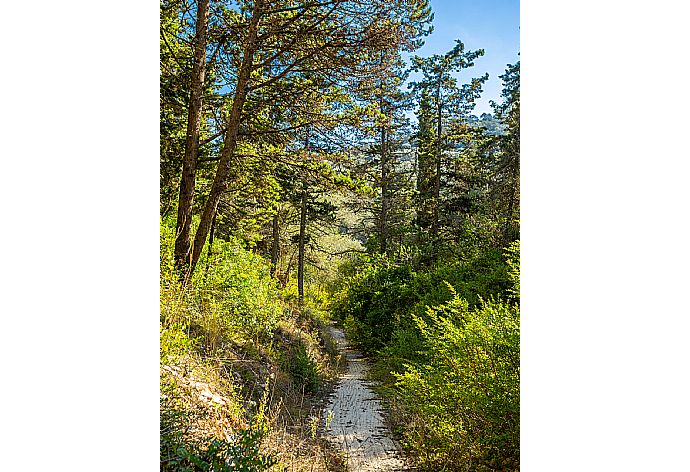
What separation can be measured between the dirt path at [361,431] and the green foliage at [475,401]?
159mm

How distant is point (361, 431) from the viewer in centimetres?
303

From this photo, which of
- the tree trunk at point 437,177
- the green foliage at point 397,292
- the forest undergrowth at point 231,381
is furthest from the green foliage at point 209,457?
the tree trunk at point 437,177

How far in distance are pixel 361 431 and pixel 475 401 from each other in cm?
88

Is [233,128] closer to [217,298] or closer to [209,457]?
[217,298]

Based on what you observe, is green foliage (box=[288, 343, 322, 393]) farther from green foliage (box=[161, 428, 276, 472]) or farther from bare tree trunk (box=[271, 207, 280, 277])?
bare tree trunk (box=[271, 207, 280, 277])

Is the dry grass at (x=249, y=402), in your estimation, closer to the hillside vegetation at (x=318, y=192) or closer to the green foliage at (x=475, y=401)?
the hillside vegetation at (x=318, y=192)

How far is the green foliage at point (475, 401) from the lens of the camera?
7.64 feet

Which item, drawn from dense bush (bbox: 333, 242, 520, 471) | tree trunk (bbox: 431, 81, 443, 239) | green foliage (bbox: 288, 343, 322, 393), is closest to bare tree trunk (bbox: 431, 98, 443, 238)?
tree trunk (bbox: 431, 81, 443, 239)

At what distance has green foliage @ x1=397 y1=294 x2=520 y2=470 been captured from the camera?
7.64ft

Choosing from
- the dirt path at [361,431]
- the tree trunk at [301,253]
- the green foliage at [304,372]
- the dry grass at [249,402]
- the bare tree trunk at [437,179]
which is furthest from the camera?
the tree trunk at [301,253]
